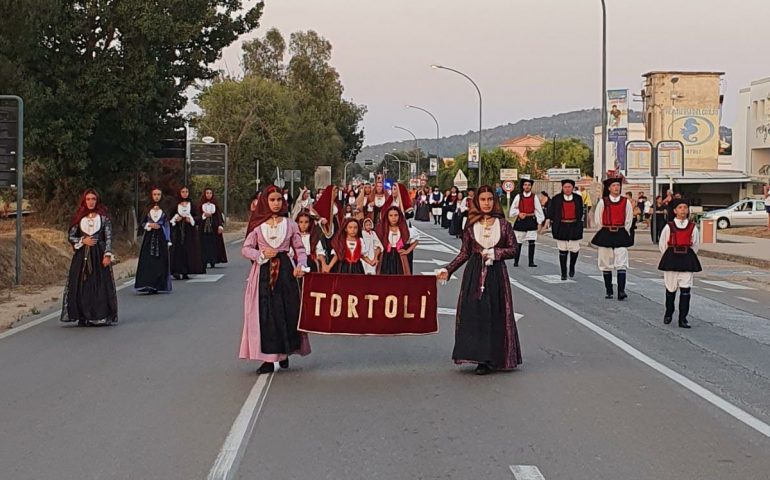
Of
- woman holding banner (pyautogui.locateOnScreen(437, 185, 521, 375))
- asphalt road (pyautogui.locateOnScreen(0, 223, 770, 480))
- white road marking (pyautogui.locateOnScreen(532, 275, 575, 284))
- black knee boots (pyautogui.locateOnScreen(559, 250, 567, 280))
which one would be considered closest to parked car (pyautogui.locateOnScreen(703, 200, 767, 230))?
white road marking (pyautogui.locateOnScreen(532, 275, 575, 284))

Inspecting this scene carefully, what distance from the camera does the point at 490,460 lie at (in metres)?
6.80

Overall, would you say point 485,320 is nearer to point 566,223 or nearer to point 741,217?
point 566,223

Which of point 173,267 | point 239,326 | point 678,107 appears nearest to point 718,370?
point 239,326

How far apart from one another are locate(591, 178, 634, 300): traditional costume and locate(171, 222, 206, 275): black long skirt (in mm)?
8400

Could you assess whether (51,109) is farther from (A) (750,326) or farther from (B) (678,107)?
(B) (678,107)

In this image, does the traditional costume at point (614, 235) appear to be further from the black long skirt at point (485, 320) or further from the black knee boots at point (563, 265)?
the black long skirt at point (485, 320)

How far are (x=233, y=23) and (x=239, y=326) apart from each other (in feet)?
56.9

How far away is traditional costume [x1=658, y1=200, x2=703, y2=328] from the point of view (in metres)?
13.5

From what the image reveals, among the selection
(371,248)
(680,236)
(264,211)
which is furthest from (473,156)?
(264,211)

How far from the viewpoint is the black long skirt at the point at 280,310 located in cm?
975

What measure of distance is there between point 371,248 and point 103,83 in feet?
46.7

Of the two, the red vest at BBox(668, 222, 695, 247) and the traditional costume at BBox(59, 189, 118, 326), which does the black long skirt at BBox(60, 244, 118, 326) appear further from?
the red vest at BBox(668, 222, 695, 247)

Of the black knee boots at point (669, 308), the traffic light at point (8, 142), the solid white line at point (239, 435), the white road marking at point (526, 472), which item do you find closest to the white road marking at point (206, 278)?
the traffic light at point (8, 142)

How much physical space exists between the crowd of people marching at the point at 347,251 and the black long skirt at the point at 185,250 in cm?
3
